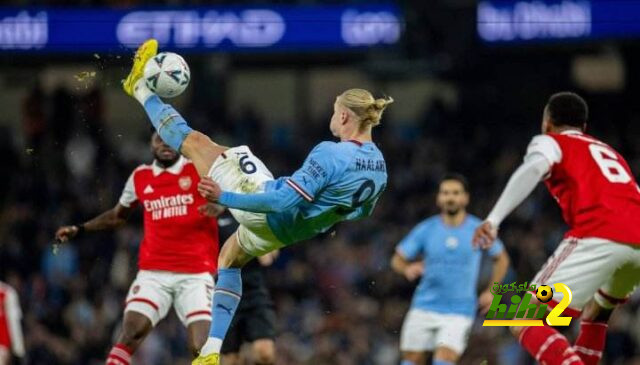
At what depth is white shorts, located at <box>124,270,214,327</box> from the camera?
9820 millimetres

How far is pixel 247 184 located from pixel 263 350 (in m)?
2.24

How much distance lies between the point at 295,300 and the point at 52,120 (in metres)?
5.52

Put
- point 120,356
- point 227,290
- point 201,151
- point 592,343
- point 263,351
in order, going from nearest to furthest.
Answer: point 592,343 → point 201,151 → point 227,290 → point 120,356 → point 263,351

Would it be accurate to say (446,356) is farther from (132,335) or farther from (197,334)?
(132,335)

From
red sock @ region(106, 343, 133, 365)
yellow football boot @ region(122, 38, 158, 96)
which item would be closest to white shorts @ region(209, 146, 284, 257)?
yellow football boot @ region(122, 38, 158, 96)

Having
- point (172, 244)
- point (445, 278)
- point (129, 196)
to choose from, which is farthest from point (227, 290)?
point (445, 278)

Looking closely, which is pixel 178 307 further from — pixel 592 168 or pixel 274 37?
pixel 274 37

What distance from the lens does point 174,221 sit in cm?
991

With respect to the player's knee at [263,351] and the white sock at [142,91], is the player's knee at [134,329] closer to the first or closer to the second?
the player's knee at [263,351]

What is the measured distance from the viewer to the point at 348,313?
1628cm

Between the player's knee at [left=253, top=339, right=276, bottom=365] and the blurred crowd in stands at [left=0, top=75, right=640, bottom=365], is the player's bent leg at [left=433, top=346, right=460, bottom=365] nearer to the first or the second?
the player's knee at [left=253, top=339, right=276, bottom=365]

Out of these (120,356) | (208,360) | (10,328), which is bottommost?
(10,328)

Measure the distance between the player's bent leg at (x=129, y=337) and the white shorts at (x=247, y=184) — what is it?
121 centimetres

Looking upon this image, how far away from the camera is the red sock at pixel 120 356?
9.45 meters
